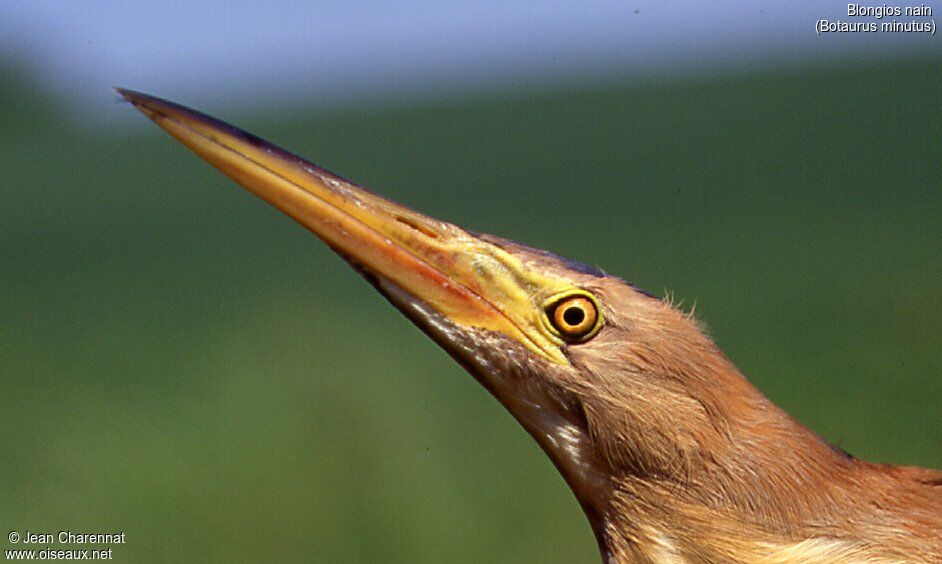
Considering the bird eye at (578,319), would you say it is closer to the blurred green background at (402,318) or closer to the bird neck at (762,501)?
the bird neck at (762,501)

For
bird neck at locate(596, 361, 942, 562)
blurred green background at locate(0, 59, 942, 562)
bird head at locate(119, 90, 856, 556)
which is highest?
blurred green background at locate(0, 59, 942, 562)

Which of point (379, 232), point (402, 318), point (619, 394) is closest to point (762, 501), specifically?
point (619, 394)

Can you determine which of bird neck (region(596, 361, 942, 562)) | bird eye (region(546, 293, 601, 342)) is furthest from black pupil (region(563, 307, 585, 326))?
bird neck (region(596, 361, 942, 562))

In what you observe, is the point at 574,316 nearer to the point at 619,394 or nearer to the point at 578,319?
the point at 578,319

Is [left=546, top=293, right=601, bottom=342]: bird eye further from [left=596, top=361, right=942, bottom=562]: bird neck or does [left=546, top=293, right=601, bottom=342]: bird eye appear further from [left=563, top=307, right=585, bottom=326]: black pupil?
[left=596, top=361, right=942, bottom=562]: bird neck

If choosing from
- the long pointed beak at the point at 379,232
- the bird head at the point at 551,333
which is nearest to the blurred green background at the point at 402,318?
the bird head at the point at 551,333

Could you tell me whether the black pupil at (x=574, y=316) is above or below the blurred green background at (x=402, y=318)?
below

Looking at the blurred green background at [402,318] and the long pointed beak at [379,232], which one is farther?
the blurred green background at [402,318]

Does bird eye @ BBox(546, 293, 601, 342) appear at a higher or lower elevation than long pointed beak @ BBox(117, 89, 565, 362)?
lower
